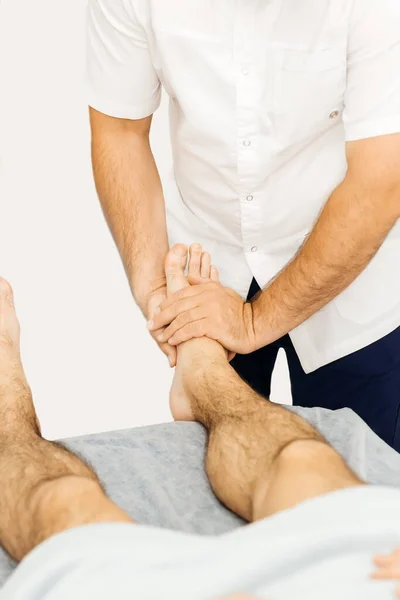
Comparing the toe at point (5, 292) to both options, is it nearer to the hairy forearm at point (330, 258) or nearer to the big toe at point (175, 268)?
the big toe at point (175, 268)

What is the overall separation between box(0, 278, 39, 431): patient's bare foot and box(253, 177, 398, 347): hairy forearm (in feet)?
1.51

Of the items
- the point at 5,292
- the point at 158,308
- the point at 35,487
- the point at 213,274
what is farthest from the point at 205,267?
the point at 35,487

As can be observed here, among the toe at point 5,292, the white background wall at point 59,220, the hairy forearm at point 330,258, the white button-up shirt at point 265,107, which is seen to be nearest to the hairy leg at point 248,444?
the hairy forearm at point 330,258

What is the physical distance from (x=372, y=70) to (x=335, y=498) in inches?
27.0

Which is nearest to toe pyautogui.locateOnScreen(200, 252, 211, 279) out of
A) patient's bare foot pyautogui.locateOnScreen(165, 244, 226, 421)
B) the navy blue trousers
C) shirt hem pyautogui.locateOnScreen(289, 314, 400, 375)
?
patient's bare foot pyautogui.locateOnScreen(165, 244, 226, 421)

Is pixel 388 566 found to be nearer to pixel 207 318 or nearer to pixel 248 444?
pixel 248 444

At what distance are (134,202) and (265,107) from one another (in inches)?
15.2

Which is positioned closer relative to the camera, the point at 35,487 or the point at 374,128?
the point at 35,487

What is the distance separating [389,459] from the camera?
1353 mm

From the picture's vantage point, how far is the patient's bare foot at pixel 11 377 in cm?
143

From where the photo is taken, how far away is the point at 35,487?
121 cm

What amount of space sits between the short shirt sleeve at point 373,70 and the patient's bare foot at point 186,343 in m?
0.46

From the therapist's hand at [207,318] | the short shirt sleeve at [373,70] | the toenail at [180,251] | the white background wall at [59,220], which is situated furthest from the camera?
the white background wall at [59,220]

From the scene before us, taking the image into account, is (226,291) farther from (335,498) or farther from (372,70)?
(335,498)
